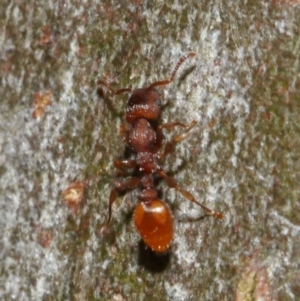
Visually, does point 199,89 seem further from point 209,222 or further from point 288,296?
point 288,296

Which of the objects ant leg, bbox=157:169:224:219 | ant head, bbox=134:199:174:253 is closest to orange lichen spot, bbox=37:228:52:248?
ant head, bbox=134:199:174:253

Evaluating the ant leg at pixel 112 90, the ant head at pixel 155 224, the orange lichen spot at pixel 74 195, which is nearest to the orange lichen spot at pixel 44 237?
the orange lichen spot at pixel 74 195

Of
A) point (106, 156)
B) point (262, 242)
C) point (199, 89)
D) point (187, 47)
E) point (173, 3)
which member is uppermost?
point (173, 3)

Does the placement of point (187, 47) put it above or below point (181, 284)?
above

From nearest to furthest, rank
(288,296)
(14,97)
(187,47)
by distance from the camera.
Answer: (288,296), (187,47), (14,97)

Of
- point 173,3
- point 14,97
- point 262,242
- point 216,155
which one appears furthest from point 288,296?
point 14,97

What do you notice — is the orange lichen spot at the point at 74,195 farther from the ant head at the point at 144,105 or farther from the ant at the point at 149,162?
the ant head at the point at 144,105

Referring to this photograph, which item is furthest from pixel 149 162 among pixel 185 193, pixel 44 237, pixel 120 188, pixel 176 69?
pixel 44 237
